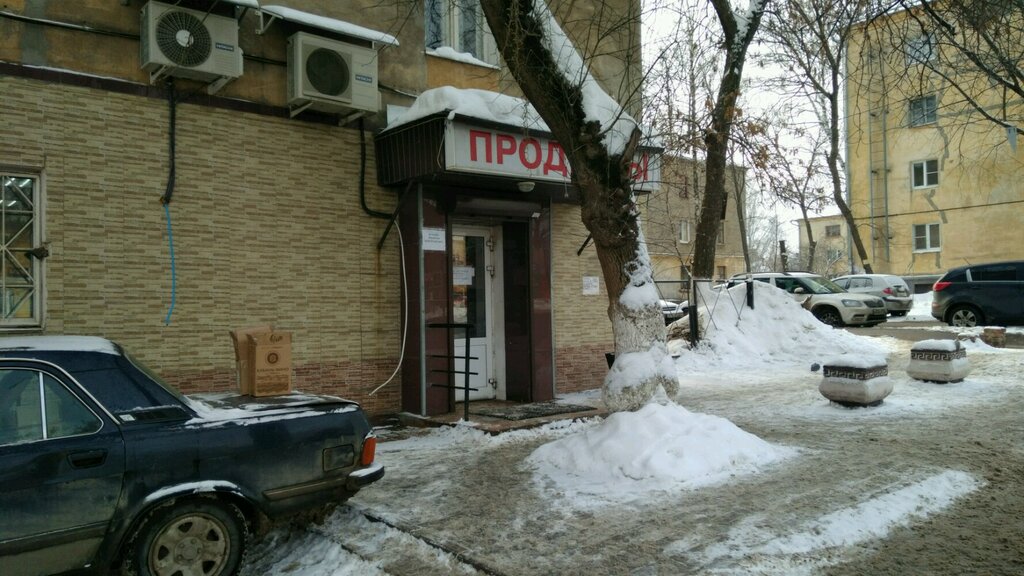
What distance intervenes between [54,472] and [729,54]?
12542 mm

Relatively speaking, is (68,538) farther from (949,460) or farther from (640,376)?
(949,460)

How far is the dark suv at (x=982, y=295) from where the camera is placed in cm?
1712

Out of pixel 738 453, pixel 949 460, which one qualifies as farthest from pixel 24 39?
pixel 949 460

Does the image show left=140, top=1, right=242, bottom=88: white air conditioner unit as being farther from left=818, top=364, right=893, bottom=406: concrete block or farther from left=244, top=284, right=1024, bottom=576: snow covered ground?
left=818, top=364, right=893, bottom=406: concrete block

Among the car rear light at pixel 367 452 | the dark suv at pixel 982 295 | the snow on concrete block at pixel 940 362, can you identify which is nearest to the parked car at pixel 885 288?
the dark suv at pixel 982 295

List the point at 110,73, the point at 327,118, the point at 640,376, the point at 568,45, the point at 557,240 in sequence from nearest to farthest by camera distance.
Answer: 1. the point at 640,376
2. the point at 110,73
3. the point at 568,45
4. the point at 327,118
5. the point at 557,240

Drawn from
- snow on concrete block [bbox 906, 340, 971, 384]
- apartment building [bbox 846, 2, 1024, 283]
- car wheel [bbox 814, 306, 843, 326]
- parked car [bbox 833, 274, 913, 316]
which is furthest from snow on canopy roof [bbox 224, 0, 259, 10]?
apartment building [bbox 846, 2, 1024, 283]

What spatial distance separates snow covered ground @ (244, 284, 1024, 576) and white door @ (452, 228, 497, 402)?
190 cm

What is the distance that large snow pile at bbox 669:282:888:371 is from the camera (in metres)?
14.5

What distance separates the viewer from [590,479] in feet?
19.4

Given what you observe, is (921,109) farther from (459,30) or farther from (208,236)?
(208,236)

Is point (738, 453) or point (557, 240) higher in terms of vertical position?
point (557, 240)

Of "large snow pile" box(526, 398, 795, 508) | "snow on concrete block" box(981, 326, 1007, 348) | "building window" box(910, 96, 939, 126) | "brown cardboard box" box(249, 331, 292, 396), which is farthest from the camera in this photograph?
"snow on concrete block" box(981, 326, 1007, 348)

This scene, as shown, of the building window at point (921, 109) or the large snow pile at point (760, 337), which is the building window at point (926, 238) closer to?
the building window at point (921, 109)
